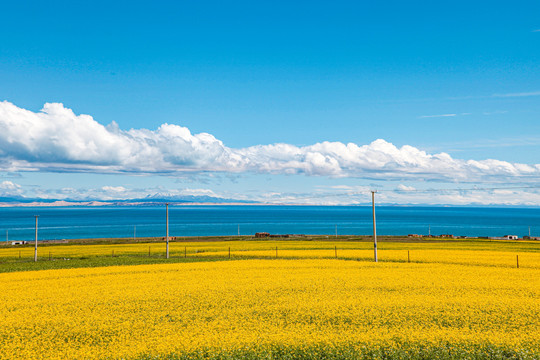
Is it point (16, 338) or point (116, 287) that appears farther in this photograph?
point (116, 287)

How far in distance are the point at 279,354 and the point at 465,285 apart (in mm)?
18189

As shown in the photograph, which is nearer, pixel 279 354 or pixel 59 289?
pixel 279 354

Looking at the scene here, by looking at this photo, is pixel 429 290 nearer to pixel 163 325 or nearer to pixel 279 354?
pixel 279 354

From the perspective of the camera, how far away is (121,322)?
804 inches

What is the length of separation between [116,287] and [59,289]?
12.6 feet

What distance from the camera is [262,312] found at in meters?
21.9

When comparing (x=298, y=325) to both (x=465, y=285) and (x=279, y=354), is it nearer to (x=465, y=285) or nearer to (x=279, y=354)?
(x=279, y=354)

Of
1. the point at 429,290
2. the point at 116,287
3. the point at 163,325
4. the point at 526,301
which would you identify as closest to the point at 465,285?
the point at 429,290

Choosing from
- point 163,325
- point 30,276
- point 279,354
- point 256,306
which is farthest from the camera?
point 30,276

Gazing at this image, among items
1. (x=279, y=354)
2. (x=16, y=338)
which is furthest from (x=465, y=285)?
(x=16, y=338)

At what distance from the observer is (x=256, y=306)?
2309 centimetres

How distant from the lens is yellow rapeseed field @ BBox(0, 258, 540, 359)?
17.0 metres

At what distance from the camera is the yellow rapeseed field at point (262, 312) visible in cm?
1700

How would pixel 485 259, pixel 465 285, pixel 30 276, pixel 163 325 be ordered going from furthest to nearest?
pixel 485 259
pixel 30 276
pixel 465 285
pixel 163 325
